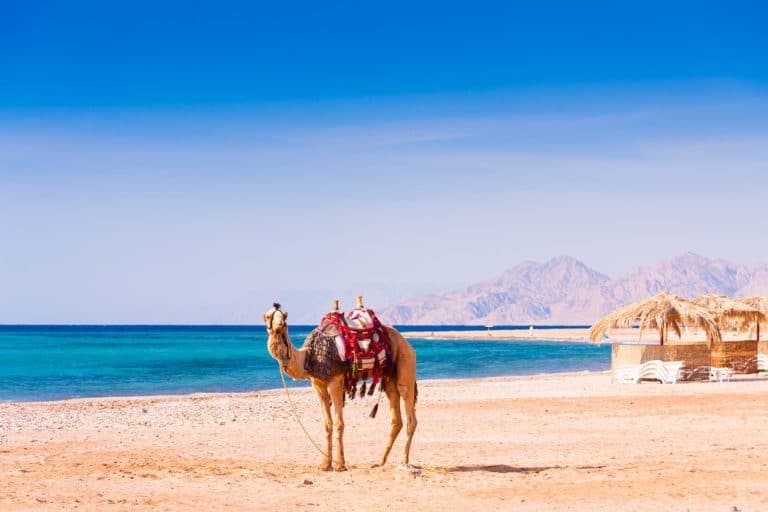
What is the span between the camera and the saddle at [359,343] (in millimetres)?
11164

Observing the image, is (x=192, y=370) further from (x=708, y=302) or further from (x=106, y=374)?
(x=708, y=302)

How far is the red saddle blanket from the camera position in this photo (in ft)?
36.7

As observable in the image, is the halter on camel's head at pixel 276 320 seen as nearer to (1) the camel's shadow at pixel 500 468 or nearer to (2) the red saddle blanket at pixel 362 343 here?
(2) the red saddle blanket at pixel 362 343

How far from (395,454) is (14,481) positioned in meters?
5.11

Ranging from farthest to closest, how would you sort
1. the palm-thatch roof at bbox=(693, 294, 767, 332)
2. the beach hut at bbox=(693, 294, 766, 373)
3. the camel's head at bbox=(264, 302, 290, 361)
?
1. the palm-thatch roof at bbox=(693, 294, 767, 332)
2. the beach hut at bbox=(693, 294, 766, 373)
3. the camel's head at bbox=(264, 302, 290, 361)

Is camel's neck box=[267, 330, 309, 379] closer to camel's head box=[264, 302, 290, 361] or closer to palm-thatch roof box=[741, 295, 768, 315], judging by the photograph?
camel's head box=[264, 302, 290, 361]

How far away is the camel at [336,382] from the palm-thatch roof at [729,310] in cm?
2014

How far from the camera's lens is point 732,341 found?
97.7ft

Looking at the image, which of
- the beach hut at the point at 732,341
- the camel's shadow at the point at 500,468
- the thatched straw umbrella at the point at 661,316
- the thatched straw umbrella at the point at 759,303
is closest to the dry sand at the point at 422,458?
the camel's shadow at the point at 500,468

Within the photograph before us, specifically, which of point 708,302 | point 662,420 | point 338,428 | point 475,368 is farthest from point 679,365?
point 475,368

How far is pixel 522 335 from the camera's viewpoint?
471 feet

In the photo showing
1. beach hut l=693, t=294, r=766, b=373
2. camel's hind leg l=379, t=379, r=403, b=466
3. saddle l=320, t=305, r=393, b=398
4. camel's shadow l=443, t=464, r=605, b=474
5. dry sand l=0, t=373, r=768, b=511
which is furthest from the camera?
beach hut l=693, t=294, r=766, b=373

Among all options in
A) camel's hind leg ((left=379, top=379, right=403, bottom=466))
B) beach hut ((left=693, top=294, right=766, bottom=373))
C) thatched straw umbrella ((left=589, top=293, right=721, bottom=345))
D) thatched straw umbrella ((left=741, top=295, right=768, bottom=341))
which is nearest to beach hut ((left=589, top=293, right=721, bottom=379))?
thatched straw umbrella ((left=589, top=293, right=721, bottom=345))

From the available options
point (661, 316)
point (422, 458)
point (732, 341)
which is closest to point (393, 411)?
point (422, 458)
